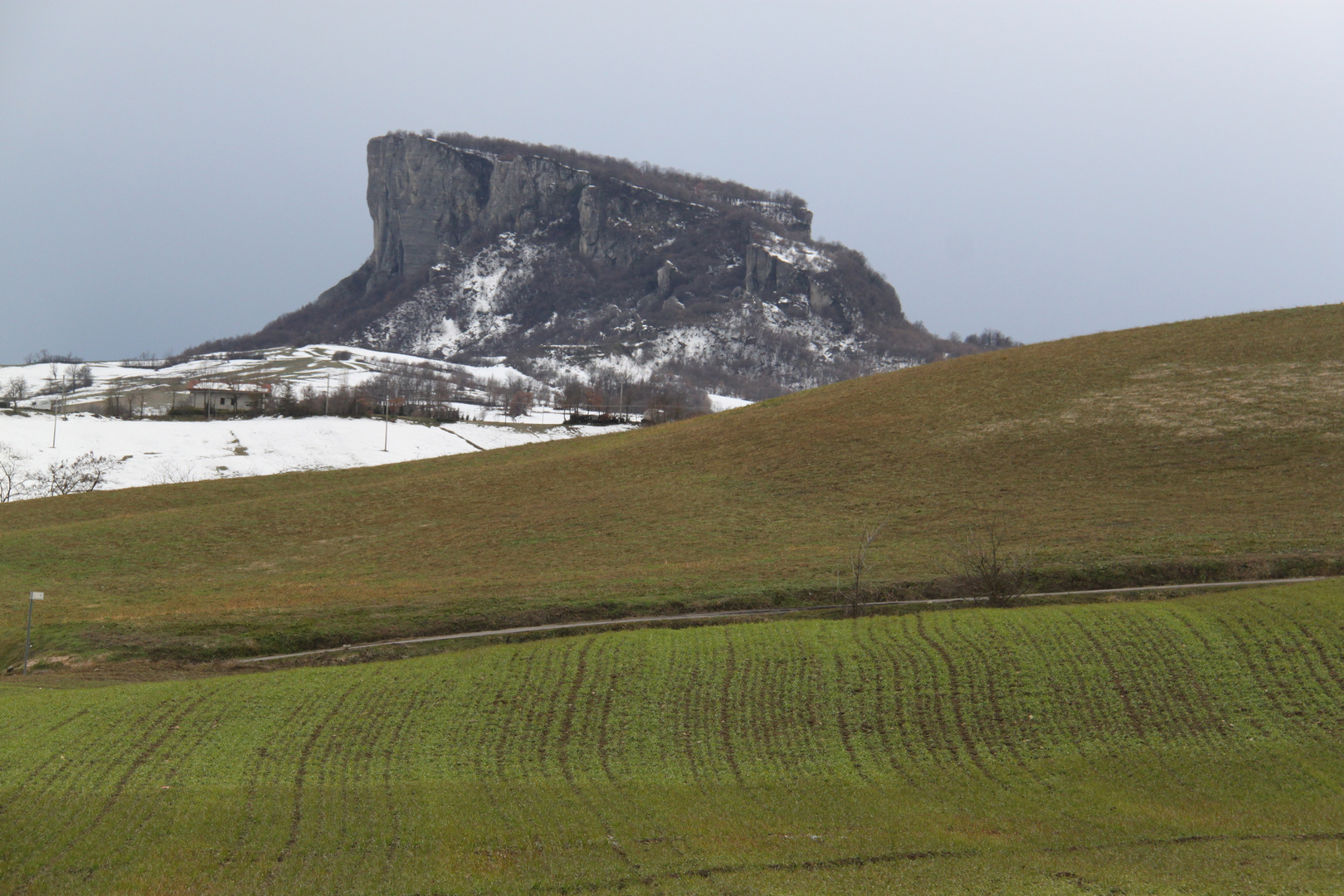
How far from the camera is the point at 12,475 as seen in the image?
79.5 meters

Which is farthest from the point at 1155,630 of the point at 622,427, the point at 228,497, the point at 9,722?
the point at 622,427

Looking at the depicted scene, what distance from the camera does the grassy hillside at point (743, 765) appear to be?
486 inches

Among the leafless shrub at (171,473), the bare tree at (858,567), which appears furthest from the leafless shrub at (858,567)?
the leafless shrub at (171,473)

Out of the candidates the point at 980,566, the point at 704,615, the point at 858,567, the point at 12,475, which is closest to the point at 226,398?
the point at 12,475

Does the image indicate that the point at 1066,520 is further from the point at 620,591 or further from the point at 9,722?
the point at 9,722

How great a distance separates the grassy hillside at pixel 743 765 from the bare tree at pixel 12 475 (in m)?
70.3

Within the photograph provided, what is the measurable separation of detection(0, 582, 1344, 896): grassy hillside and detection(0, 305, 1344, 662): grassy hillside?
610 cm

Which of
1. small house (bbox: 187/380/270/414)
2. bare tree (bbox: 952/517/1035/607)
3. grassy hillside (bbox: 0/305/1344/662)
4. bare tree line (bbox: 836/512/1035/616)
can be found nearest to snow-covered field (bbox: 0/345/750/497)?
small house (bbox: 187/380/270/414)

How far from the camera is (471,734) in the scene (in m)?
16.9

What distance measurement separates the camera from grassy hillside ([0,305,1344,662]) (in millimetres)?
26906

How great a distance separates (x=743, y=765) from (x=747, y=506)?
75.5 ft

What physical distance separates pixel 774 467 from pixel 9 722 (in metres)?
31.8

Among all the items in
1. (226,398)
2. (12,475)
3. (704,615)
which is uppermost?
(226,398)

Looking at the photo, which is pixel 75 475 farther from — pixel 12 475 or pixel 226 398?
pixel 226 398
